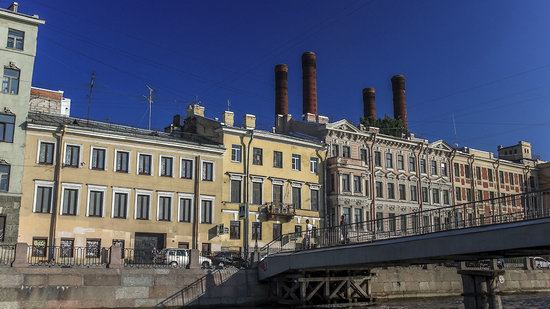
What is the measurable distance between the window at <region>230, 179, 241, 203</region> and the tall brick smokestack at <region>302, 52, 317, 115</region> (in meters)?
17.6

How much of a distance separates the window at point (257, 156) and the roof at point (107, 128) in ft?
12.5

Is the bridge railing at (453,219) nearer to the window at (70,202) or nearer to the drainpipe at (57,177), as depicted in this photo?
the window at (70,202)

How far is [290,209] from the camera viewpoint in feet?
189

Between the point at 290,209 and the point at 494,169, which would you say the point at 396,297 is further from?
the point at 494,169

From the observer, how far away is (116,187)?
48.1 meters

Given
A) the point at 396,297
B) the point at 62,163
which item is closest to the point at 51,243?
the point at 62,163

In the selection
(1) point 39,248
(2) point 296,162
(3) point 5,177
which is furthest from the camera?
(2) point 296,162

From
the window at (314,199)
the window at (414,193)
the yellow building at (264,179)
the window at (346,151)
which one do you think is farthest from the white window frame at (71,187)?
the window at (414,193)

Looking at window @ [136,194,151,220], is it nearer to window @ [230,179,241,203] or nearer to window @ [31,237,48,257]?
window @ [31,237,48,257]

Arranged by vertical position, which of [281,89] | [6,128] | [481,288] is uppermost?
[281,89]

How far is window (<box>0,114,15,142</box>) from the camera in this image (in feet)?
144

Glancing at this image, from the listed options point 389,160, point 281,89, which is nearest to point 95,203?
point 281,89

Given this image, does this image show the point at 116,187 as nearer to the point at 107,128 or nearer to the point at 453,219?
the point at 107,128

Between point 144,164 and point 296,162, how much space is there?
1672 centimetres
